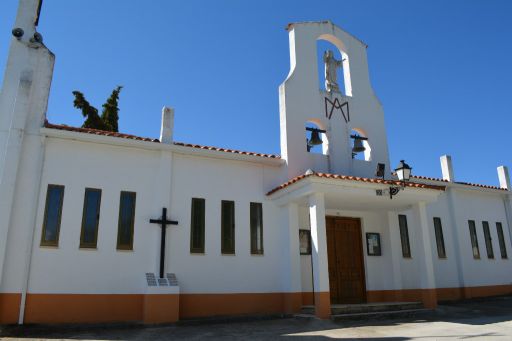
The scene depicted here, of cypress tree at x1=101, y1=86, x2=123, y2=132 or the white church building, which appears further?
cypress tree at x1=101, y1=86, x2=123, y2=132

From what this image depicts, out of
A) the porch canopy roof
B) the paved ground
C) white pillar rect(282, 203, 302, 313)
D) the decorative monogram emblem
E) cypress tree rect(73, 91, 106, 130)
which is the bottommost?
the paved ground

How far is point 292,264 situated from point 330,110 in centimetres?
518

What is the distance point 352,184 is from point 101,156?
6.56 m

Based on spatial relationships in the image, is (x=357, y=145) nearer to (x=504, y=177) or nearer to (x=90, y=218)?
(x=90, y=218)

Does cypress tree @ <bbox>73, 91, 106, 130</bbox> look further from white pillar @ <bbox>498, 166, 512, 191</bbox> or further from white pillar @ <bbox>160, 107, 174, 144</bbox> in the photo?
white pillar @ <bbox>498, 166, 512, 191</bbox>

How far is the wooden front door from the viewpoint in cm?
1273

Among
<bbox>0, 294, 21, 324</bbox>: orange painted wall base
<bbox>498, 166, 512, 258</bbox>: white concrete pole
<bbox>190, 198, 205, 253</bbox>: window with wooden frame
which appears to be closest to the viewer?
<bbox>0, 294, 21, 324</bbox>: orange painted wall base

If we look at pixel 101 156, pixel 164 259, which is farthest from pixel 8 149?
pixel 164 259

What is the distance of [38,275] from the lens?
9.64m

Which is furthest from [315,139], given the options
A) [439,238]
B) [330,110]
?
[439,238]

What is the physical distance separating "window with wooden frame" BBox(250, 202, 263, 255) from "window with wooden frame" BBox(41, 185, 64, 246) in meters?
5.03

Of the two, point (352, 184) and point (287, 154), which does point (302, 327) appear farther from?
point (287, 154)

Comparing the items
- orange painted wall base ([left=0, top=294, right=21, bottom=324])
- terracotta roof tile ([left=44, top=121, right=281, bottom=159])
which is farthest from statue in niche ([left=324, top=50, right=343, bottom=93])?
orange painted wall base ([left=0, top=294, right=21, bottom=324])

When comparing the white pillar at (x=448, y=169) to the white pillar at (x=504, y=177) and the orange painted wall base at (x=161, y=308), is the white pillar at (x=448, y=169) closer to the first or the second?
the white pillar at (x=504, y=177)
